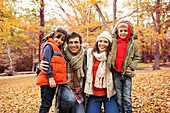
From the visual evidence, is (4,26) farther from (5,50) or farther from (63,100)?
(5,50)

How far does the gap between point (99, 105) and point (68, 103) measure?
2.07ft

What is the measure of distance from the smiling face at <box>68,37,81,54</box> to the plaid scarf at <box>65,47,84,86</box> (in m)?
0.09

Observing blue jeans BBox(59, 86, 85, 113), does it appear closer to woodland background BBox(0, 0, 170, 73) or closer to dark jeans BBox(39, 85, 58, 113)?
dark jeans BBox(39, 85, 58, 113)

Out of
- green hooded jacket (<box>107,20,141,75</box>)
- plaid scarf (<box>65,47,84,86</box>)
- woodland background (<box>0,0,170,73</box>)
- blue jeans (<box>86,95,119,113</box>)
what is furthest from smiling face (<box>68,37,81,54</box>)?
woodland background (<box>0,0,170,73</box>)

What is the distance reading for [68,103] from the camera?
2150mm

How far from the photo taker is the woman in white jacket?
2.31 metres

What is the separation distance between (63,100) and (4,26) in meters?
6.49

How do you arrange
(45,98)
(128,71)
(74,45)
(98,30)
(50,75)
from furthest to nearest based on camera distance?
(98,30) < (74,45) < (128,71) < (45,98) < (50,75)

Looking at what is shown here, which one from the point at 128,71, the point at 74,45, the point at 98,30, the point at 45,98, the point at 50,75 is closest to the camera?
the point at 50,75

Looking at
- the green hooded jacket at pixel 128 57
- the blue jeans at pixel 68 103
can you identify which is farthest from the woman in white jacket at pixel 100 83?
the blue jeans at pixel 68 103

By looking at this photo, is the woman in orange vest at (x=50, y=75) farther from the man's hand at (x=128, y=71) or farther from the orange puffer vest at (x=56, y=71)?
the man's hand at (x=128, y=71)

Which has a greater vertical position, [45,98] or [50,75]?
[50,75]

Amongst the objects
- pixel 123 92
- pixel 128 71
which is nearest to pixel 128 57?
pixel 128 71

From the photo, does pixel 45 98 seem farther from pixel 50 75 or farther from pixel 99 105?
pixel 99 105
